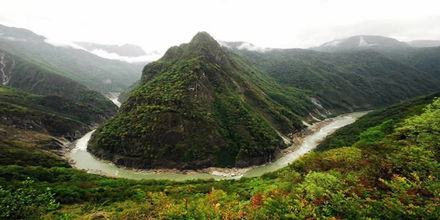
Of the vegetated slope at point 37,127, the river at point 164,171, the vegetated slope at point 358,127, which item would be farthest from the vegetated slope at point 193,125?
the vegetated slope at point 358,127

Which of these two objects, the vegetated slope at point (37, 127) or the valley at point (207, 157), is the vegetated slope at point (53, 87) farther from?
the vegetated slope at point (37, 127)

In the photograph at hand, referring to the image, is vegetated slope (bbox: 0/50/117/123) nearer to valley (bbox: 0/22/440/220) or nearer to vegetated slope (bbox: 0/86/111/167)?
valley (bbox: 0/22/440/220)

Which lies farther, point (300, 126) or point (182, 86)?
point (300, 126)

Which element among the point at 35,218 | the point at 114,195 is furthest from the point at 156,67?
the point at 35,218

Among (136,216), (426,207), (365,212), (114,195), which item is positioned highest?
(426,207)

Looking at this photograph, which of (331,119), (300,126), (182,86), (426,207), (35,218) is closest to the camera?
(426,207)

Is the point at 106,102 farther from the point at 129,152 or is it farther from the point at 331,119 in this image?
the point at 331,119

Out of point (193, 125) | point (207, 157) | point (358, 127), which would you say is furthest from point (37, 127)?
point (358, 127)

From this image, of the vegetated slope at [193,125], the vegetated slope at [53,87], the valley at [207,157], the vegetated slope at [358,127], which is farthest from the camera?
the vegetated slope at [53,87]

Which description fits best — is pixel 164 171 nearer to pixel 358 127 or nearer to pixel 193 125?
pixel 193 125
